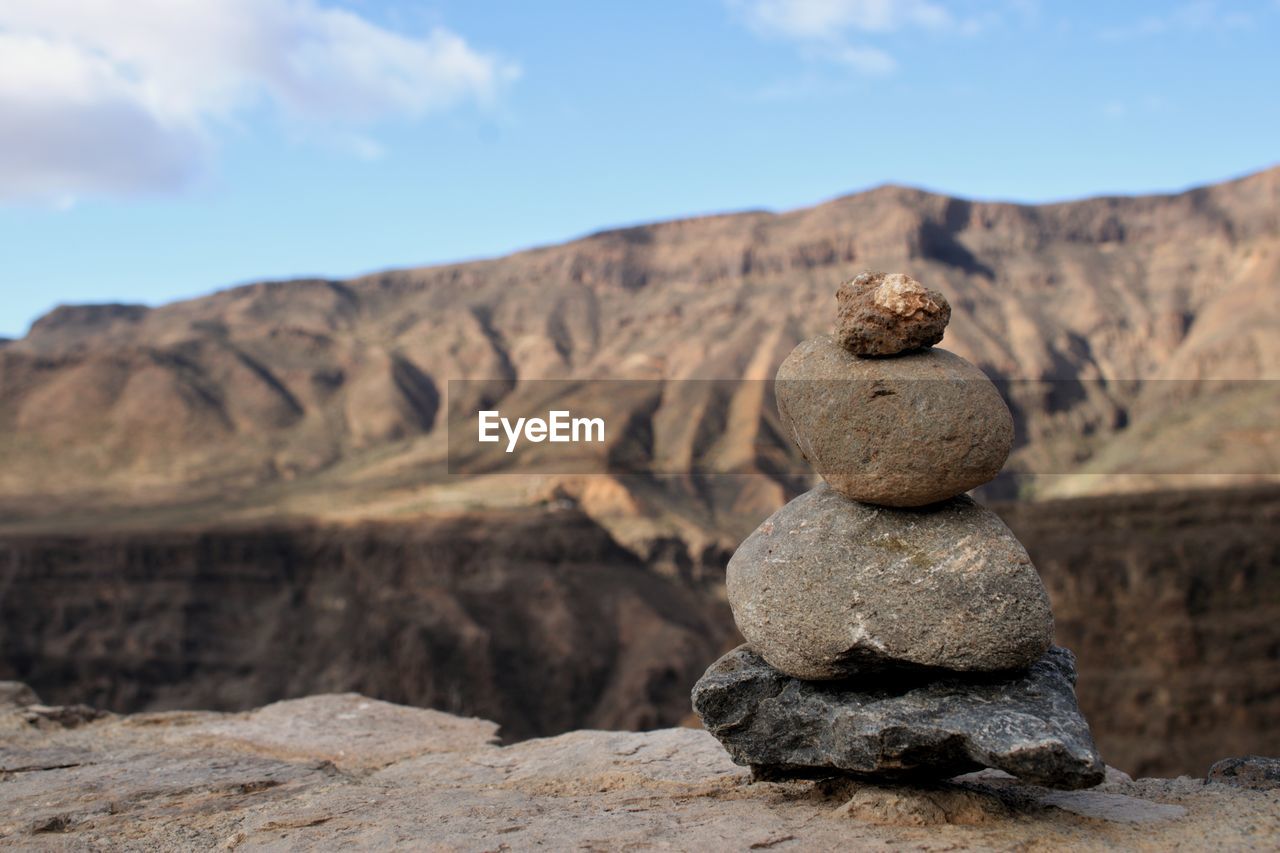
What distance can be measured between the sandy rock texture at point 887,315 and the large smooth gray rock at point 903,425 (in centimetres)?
16

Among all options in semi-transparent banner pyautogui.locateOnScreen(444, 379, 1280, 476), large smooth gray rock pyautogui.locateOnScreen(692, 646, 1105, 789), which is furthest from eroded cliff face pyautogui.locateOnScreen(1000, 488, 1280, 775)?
large smooth gray rock pyautogui.locateOnScreen(692, 646, 1105, 789)

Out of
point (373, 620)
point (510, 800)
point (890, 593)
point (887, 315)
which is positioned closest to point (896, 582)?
point (890, 593)

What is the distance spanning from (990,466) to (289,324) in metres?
150

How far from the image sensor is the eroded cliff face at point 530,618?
54406 mm

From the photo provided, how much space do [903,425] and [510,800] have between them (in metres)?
5.41

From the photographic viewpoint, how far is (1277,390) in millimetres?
93562

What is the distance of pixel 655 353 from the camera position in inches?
5458

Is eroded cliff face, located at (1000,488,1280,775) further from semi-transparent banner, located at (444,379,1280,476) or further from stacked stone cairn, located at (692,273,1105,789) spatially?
stacked stone cairn, located at (692,273,1105,789)

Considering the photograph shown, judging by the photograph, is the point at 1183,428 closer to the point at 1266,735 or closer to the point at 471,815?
the point at 1266,735

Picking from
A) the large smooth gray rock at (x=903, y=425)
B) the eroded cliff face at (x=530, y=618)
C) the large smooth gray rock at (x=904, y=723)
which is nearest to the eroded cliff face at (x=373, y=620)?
the eroded cliff face at (x=530, y=618)

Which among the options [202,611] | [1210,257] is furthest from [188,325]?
[1210,257]

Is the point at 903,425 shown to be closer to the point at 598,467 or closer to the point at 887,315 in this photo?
the point at 887,315

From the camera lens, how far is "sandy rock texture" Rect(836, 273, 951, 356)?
1036 cm

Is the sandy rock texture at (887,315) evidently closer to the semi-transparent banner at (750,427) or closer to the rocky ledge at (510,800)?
the rocky ledge at (510,800)
